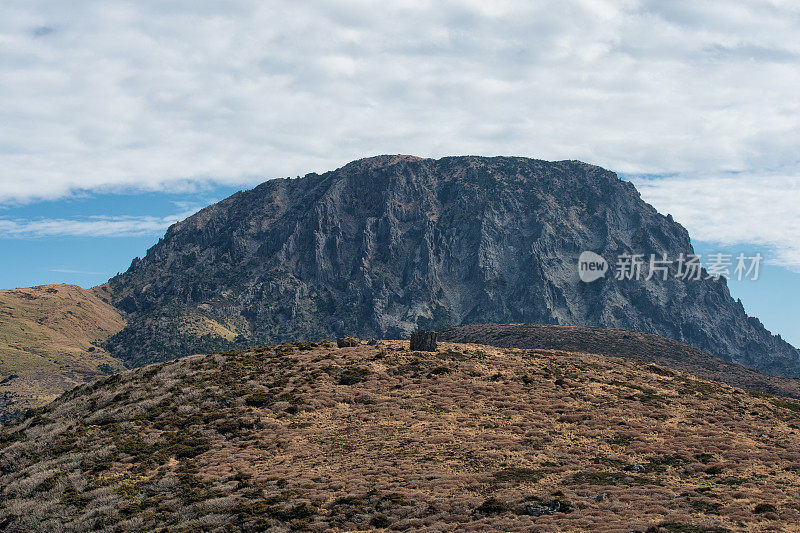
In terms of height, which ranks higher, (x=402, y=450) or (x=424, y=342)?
(x=424, y=342)

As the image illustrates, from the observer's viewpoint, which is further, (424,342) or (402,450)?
(424,342)

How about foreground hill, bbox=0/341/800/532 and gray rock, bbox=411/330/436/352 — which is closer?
foreground hill, bbox=0/341/800/532

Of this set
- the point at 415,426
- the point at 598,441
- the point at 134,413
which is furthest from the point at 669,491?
the point at 134,413

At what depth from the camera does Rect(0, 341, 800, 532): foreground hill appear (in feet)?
115

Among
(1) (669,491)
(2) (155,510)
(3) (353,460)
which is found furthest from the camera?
(3) (353,460)

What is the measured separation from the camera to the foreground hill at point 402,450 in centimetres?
3519

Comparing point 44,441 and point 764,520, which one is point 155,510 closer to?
point 44,441

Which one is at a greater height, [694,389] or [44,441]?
[694,389]

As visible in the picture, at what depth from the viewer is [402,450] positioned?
1842 inches

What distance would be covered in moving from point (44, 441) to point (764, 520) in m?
65.0

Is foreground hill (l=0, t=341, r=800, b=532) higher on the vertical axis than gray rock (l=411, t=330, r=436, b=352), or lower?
lower

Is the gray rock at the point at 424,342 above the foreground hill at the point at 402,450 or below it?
above

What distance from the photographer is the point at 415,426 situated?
173 feet

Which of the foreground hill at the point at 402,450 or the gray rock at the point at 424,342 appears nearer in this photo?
the foreground hill at the point at 402,450
